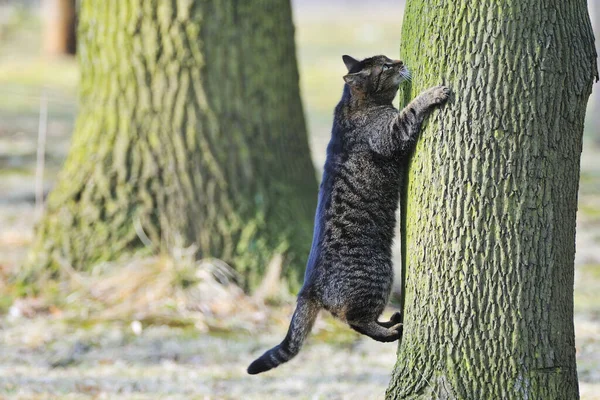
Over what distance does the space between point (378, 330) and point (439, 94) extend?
46.1 inches

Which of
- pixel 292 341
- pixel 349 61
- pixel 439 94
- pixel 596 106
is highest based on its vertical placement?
pixel 596 106

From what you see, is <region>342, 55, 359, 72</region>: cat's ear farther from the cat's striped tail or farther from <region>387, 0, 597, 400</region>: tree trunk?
the cat's striped tail

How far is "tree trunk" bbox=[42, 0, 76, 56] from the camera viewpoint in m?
15.6

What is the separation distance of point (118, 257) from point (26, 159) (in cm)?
535

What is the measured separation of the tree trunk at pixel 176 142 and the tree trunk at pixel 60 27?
431 inches

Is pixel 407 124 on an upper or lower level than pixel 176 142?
upper

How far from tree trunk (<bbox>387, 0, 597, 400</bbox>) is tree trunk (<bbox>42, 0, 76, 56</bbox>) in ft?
46.1

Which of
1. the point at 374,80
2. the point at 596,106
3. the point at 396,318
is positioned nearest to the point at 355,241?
the point at 396,318

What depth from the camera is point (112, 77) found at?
5371 millimetres

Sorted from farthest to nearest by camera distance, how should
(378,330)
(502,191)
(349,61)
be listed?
(349,61)
(378,330)
(502,191)

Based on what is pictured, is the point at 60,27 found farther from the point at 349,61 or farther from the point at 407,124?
the point at 407,124

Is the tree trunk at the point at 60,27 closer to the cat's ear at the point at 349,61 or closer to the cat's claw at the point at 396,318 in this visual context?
the cat's ear at the point at 349,61

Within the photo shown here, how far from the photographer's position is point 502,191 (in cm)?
275

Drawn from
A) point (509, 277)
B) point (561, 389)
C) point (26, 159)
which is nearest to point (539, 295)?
point (509, 277)
